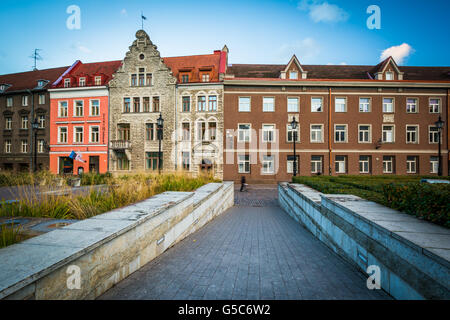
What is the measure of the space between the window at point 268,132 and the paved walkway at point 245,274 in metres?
18.6

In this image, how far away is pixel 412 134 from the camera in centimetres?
2295

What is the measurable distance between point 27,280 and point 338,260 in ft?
14.1

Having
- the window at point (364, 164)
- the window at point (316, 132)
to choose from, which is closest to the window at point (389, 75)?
the window at point (364, 164)

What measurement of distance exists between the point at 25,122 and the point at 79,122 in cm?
872

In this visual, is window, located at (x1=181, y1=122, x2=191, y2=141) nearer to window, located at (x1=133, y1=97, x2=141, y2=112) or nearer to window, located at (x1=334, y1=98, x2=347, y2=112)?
window, located at (x1=133, y1=97, x2=141, y2=112)

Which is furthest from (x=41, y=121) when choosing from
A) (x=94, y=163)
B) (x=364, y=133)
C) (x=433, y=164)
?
(x=433, y=164)

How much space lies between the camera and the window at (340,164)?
22.6 m

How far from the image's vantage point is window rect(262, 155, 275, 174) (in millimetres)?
22578

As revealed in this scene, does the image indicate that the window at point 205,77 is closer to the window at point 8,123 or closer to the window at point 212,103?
the window at point 212,103

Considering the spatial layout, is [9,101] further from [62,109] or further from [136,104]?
[136,104]

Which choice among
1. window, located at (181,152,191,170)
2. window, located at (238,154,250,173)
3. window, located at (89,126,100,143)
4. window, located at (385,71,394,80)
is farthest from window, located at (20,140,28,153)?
window, located at (385,71,394,80)

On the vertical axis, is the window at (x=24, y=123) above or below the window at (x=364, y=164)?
above

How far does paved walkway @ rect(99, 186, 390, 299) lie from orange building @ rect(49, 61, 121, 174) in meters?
24.4

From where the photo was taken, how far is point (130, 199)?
17.1 ft
